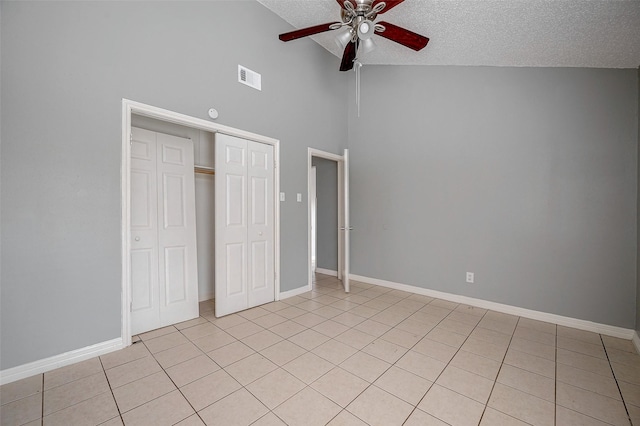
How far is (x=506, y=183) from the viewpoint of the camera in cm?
320

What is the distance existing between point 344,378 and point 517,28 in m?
3.59

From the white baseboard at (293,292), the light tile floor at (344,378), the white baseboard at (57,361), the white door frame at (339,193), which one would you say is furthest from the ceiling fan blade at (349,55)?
the white baseboard at (57,361)

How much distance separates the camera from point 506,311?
3201 mm

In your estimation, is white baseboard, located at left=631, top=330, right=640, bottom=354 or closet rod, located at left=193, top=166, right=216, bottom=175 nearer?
white baseboard, located at left=631, top=330, right=640, bottom=354

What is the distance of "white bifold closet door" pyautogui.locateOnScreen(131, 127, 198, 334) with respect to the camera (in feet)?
8.50

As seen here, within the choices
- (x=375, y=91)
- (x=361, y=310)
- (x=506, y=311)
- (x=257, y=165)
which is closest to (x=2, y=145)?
(x=257, y=165)

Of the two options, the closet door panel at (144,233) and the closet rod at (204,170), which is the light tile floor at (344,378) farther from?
the closet rod at (204,170)

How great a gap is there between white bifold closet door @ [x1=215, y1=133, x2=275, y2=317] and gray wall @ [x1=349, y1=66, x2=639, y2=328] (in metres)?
1.81

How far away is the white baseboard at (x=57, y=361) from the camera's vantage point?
1.79 meters

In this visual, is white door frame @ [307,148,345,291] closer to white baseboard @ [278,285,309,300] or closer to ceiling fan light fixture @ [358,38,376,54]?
white baseboard @ [278,285,309,300]

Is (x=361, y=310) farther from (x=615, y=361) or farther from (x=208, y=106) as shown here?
(x=208, y=106)

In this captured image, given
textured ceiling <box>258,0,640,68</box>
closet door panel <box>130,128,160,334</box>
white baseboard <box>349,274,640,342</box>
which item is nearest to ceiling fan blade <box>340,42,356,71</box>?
textured ceiling <box>258,0,640,68</box>

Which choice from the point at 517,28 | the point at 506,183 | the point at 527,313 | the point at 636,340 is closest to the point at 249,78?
the point at 517,28

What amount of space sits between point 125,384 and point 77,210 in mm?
1382
